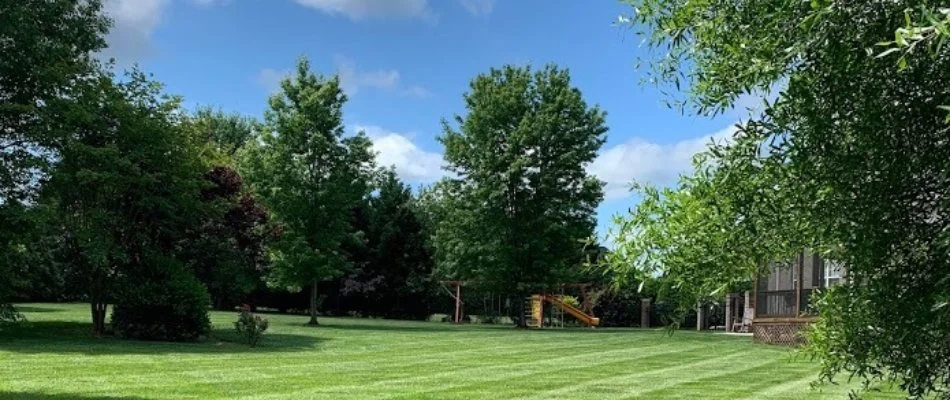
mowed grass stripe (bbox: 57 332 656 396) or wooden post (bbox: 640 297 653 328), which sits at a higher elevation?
mowed grass stripe (bbox: 57 332 656 396)

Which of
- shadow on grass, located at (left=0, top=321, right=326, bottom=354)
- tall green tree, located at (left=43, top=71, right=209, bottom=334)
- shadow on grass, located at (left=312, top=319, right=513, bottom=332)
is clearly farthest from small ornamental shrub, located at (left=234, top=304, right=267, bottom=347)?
shadow on grass, located at (left=312, top=319, right=513, bottom=332)

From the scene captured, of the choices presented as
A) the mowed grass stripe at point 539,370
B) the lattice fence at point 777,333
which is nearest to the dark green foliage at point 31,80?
the mowed grass stripe at point 539,370

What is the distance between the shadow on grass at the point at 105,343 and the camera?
50.1 feet

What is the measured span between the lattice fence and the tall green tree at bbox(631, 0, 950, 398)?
1897 centimetres

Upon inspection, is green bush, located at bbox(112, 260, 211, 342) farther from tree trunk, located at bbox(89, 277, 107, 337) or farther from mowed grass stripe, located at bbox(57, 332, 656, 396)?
mowed grass stripe, located at bbox(57, 332, 656, 396)

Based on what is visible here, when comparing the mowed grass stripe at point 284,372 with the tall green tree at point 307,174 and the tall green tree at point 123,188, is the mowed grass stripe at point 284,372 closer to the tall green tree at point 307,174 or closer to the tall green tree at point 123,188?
the tall green tree at point 123,188

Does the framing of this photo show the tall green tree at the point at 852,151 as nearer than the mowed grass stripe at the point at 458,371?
Yes

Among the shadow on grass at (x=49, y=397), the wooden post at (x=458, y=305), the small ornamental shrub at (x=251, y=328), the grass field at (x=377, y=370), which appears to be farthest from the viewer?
the wooden post at (x=458, y=305)

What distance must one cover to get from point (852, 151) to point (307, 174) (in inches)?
1088

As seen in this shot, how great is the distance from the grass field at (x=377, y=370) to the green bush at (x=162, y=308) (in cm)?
85

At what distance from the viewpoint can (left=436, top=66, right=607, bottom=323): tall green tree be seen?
33000 millimetres

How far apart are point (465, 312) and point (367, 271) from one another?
5860 mm

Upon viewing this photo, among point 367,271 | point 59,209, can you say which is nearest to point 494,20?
point 59,209

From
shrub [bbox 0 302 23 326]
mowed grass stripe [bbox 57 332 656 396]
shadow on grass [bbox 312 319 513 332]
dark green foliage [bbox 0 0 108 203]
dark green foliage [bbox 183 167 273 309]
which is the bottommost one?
shadow on grass [bbox 312 319 513 332]
